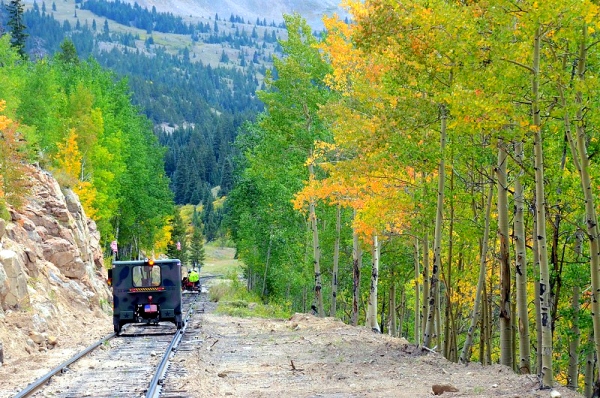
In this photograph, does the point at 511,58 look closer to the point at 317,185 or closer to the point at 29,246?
the point at 317,185

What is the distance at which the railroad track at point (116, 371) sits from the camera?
39.2 ft

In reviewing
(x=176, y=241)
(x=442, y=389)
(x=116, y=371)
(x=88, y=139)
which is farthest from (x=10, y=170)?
(x=176, y=241)

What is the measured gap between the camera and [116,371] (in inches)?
576

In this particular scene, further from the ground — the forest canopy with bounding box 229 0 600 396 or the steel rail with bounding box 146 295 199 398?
the forest canopy with bounding box 229 0 600 396

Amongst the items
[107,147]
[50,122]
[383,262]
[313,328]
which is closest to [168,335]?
[313,328]

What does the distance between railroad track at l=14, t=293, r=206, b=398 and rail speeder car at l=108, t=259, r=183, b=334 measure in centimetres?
89

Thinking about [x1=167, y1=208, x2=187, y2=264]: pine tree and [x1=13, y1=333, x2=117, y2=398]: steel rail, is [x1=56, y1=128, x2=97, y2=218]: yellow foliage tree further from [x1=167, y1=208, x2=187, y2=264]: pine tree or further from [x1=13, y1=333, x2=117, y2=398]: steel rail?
[x1=167, y1=208, x2=187, y2=264]: pine tree

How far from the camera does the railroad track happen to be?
11.9m

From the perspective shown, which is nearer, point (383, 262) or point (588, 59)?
point (588, 59)

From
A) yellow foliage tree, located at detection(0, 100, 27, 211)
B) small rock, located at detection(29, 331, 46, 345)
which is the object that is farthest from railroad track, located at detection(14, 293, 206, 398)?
yellow foliage tree, located at detection(0, 100, 27, 211)

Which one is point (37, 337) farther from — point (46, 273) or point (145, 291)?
point (46, 273)

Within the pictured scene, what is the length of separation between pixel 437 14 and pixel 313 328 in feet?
47.9

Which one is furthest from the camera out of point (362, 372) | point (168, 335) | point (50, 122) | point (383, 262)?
point (50, 122)

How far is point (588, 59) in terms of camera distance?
12.5m
